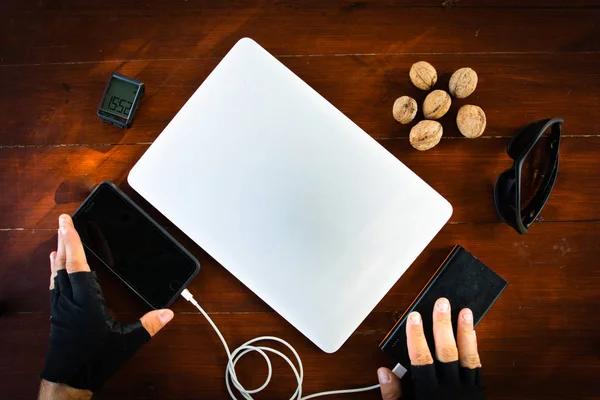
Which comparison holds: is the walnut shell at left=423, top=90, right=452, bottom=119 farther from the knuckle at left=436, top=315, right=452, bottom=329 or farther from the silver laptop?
the knuckle at left=436, top=315, right=452, bottom=329

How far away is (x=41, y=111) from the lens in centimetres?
85

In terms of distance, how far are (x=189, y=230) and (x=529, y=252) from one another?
2.00 ft

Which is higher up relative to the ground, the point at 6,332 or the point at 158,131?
the point at 158,131

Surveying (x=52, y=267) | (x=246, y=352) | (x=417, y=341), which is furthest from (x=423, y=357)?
(x=52, y=267)

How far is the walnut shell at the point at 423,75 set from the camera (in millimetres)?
811

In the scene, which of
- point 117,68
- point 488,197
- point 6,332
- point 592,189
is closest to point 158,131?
point 117,68

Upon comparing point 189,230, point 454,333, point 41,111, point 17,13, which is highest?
point 17,13

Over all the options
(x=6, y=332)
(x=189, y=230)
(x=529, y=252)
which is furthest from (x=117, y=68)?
(x=529, y=252)

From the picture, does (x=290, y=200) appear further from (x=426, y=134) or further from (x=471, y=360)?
(x=471, y=360)

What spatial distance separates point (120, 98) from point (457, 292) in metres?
0.69

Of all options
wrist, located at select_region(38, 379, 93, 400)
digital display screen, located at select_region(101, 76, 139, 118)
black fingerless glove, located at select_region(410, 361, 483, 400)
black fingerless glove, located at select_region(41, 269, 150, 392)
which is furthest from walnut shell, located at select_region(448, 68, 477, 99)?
wrist, located at select_region(38, 379, 93, 400)

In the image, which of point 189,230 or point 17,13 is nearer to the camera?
point 189,230

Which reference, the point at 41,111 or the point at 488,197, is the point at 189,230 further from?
the point at 488,197

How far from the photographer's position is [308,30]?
85 centimetres
